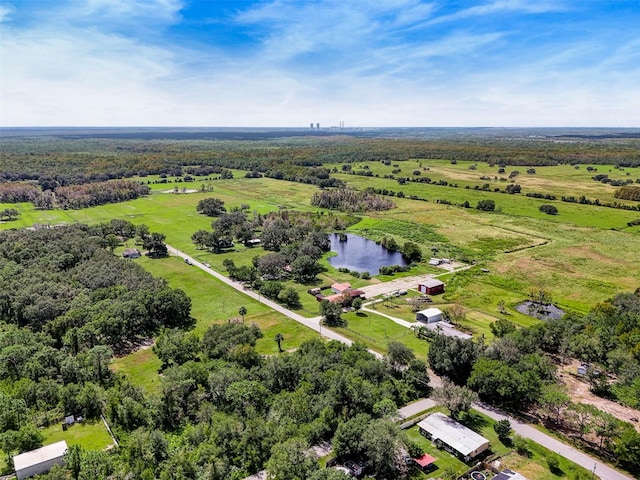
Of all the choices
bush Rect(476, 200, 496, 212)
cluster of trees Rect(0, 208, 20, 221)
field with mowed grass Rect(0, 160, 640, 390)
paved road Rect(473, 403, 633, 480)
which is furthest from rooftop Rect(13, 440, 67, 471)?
bush Rect(476, 200, 496, 212)

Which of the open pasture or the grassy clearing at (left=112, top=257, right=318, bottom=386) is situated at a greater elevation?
the open pasture

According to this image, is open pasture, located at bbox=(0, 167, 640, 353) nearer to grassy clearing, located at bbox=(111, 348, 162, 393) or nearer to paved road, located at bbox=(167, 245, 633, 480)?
grassy clearing, located at bbox=(111, 348, 162, 393)

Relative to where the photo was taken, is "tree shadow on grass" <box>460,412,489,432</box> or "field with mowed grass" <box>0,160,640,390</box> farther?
"field with mowed grass" <box>0,160,640,390</box>

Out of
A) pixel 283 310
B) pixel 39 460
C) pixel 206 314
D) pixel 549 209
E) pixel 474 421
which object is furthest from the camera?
pixel 549 209

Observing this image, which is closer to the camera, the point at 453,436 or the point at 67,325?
the point at 453,436

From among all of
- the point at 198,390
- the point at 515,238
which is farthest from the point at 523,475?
the point at 515,238

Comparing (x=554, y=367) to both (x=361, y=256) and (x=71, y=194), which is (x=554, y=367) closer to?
(x=361, y=256)

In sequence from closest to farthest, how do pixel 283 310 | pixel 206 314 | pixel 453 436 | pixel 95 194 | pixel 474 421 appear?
pixel 453 436, pixel 474 421, pixel 206 314, pixel 283 310, pixel 95 194

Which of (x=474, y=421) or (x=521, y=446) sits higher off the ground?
(x=521, y=446)

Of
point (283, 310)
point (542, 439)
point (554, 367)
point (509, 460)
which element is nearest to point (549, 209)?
point (554, 367)
